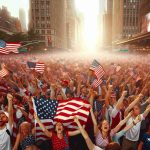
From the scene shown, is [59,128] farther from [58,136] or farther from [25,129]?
[25,129]

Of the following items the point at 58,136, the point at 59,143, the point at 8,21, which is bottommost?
the point at 59,143

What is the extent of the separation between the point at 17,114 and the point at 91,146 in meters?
2.55

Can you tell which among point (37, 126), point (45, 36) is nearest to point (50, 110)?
point (37, 126)

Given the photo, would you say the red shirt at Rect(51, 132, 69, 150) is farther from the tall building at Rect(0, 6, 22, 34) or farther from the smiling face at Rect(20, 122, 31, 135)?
the tall building at Rect(0, 6, 22, 34)

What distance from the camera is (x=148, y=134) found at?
5812mm

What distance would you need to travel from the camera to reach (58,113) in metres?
5.91

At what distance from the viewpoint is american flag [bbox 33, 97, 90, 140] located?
578 centimetres

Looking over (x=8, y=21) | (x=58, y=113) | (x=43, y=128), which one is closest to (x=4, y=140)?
(x=43, y=128)

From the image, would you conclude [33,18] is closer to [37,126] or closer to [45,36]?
[45,36]

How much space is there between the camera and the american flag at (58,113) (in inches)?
228

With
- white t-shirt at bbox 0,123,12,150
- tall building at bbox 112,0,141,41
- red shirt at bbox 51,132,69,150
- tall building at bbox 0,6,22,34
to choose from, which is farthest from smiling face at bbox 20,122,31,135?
tall building at bbox 112,0,141,41

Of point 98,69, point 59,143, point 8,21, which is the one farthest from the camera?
point 8,21

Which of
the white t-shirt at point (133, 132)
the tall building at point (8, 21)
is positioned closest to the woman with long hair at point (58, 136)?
the white t-shirt at point (133, 132)

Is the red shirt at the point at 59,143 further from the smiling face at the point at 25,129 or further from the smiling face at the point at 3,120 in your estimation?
the smiling face at the point at 3,120
